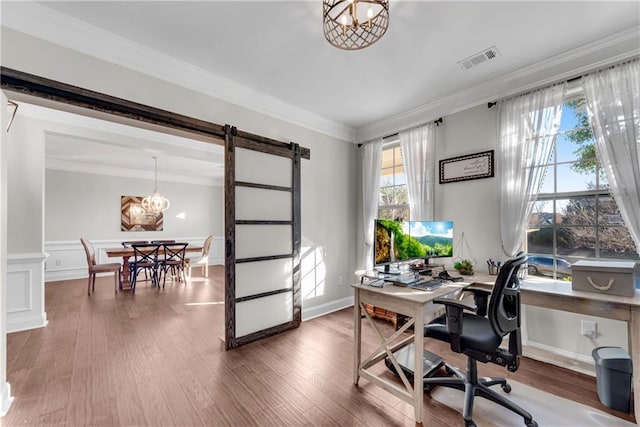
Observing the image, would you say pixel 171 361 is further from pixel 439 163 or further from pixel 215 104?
pixel 439 163

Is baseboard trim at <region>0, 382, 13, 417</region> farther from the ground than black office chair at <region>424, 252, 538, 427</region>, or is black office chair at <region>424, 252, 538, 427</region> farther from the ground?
black office chair at <region>424, 252, 538, 427</region>

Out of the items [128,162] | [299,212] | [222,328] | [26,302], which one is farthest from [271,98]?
[128,162]

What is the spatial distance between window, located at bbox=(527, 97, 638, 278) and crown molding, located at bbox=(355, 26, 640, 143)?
0.30 metres

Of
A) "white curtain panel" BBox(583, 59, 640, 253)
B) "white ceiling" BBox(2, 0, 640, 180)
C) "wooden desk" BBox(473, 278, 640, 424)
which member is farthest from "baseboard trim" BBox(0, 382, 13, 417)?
"white curtain panel" BBox(583, 59, 640, 253)

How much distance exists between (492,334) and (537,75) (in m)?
2.45

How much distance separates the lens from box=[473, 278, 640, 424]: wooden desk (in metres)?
1.68

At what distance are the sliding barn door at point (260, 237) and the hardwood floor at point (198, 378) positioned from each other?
0.85ft

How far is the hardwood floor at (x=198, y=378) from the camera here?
1.75 metres

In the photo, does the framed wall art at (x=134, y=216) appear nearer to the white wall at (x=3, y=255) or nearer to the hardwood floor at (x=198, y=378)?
the hardwood floor at (x=198, y=378)

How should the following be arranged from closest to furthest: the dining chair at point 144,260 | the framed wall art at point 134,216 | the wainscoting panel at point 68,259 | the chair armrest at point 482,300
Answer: the chair armrest at point 482,300, the dining chair at point 144,260, the wainscoting panel at point 68,259, the framed wall art at point 134,216

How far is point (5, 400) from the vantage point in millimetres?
1775

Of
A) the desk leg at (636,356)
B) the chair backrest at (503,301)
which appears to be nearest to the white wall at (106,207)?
the chair backrest at (503,301)

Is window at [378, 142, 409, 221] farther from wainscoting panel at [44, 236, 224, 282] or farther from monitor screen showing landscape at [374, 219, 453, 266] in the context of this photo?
wainscoting panel at [44, 236, 224, 282]

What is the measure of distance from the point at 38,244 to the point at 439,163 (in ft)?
16.6
